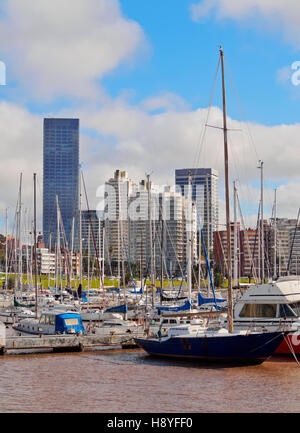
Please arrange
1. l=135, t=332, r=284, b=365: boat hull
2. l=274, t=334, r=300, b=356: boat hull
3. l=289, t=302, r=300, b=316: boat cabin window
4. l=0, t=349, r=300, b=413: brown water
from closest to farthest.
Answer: l=0, t=349, r=300, b=413: brown water
l=135, t=332, r=284, b=365: boat hull
l=274, t=334, r=300, b=356: boat hull
l=289, t=302, r=300, b=316: boat cabin window

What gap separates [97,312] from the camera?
216ft

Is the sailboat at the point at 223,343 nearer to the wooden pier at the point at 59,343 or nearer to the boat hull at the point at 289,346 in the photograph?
the boat hull at the point at 289,346

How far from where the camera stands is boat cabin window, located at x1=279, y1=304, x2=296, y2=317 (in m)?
37.0

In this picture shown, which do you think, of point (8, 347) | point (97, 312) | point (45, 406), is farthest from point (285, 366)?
point (97, 312)

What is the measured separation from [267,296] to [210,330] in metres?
4.81

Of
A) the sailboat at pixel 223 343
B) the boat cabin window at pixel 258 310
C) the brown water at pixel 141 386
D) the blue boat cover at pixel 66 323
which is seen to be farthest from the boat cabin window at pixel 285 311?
the blue boat cover at pixel 66 323

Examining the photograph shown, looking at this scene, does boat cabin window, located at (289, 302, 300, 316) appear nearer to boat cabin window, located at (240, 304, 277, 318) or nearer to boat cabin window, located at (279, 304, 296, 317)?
boat cabin window, located at (279, 304, 296, 317)

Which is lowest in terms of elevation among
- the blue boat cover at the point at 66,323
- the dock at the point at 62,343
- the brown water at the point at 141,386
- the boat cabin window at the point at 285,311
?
the brown water at the point at 141,386

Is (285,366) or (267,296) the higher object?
(267,296)

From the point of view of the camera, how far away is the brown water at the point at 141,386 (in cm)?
2409

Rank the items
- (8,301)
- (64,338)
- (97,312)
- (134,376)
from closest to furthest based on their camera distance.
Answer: (134,376)
(64,338)
(97,312)
(8,301)

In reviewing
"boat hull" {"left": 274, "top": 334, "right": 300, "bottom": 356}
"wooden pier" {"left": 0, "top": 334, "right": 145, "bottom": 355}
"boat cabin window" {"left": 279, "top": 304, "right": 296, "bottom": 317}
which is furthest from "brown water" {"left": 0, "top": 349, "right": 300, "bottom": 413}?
"boat cabin window" {"left": 279, "top": 304, "right": 296, "bottom": 317}

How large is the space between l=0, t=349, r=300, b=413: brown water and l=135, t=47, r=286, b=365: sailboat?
66cm
